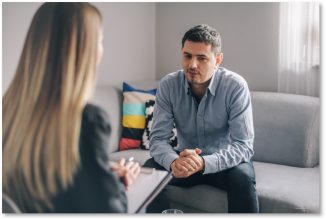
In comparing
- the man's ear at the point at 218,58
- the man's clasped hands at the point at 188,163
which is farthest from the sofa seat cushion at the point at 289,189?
the man's ear at the point at 218,58

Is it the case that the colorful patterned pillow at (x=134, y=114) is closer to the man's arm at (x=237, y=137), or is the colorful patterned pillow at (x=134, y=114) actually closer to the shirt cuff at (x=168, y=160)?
the shirt cuff at (x=168, y=160)

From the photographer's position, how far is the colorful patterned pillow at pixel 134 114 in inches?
65.8

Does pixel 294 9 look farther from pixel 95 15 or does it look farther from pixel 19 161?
pixel 19 161

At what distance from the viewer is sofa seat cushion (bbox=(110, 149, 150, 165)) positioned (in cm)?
156

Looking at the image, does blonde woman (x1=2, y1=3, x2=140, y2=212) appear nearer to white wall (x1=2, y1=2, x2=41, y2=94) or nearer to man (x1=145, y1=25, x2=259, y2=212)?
white wall (x1=2, y1=2, x2=41, y2=94)

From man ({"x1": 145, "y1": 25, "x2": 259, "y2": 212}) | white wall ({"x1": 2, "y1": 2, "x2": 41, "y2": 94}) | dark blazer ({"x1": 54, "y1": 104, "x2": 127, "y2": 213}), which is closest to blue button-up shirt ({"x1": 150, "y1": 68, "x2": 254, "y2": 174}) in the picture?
man ({"x1": 145, "y1": 25, "x2": 259, "y2": 212})

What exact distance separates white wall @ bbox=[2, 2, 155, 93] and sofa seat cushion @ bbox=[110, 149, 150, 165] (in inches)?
10.0

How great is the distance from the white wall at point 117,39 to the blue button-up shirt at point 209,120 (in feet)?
0.46

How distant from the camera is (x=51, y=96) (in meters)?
1.42

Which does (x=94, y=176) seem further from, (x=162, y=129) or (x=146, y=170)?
(x=162, y=129)

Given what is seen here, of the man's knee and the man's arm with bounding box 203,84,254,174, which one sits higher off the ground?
the man's arm with bounding box 203,84,254,174

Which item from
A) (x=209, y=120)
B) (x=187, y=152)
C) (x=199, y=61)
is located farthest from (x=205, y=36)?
(x=187, y=152)

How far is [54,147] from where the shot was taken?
4.75ft

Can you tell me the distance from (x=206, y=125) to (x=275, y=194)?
0.35m
